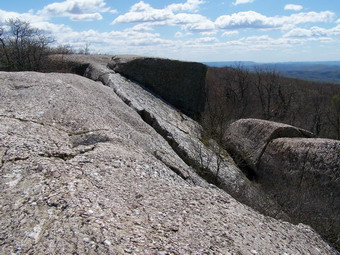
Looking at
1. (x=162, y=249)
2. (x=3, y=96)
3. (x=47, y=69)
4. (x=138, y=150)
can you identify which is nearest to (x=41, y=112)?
(x=3, y=96)

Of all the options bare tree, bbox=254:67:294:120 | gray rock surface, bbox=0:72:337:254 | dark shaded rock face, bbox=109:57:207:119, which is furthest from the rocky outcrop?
bare tree, bbox=254:67:294:120

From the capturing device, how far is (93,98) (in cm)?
1088

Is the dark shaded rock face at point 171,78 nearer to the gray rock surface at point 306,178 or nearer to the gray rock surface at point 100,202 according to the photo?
the gray rock surface at point 306,178

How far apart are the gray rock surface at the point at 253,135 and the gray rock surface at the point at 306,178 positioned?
492 millimetres

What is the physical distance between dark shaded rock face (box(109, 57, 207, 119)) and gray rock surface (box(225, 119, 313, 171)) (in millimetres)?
2597

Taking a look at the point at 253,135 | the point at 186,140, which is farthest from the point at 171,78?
the point at 186,140

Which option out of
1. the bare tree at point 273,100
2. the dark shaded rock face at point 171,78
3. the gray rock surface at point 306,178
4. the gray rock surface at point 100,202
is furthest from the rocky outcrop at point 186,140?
the bare tree at point 273,100

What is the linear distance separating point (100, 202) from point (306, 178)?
1043cm

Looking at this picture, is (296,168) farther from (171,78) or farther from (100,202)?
(100,202)

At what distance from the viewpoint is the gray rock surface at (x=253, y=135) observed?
15773 mm

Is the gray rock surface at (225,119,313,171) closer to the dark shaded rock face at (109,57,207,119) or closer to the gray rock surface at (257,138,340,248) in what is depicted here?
the gray rock surface at (257,138,340,248)

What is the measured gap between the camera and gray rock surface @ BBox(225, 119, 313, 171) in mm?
15773

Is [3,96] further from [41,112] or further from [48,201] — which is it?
[48,201]

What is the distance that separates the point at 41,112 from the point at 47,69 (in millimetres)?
9732
